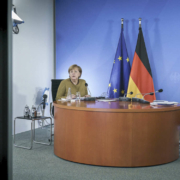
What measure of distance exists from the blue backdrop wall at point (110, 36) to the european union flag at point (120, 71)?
0.56 ft

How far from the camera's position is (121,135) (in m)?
2.73

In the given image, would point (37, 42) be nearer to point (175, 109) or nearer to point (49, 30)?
point (49, 30)

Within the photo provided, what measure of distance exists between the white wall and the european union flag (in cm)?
163

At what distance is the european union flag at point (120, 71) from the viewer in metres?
4.90

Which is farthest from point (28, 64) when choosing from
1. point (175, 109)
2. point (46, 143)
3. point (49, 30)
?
point (175, 109)

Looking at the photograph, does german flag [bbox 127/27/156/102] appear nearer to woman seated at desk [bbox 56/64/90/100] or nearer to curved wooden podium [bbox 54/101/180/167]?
woman seated at desk [bbox 56/64/90/100]

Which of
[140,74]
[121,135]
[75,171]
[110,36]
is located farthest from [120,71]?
[75,171]

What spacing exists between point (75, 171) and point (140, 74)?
264 cm

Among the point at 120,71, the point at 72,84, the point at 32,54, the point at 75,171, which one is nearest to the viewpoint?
the point at 75,171

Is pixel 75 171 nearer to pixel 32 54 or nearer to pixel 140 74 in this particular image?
pixel 140 74

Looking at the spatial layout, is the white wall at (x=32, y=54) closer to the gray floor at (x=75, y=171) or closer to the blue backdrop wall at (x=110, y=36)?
the blue backdrop wall at (x=110, y=36)

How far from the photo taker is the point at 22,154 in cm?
335

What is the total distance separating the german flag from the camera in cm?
466

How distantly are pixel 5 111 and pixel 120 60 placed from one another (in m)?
3.91
